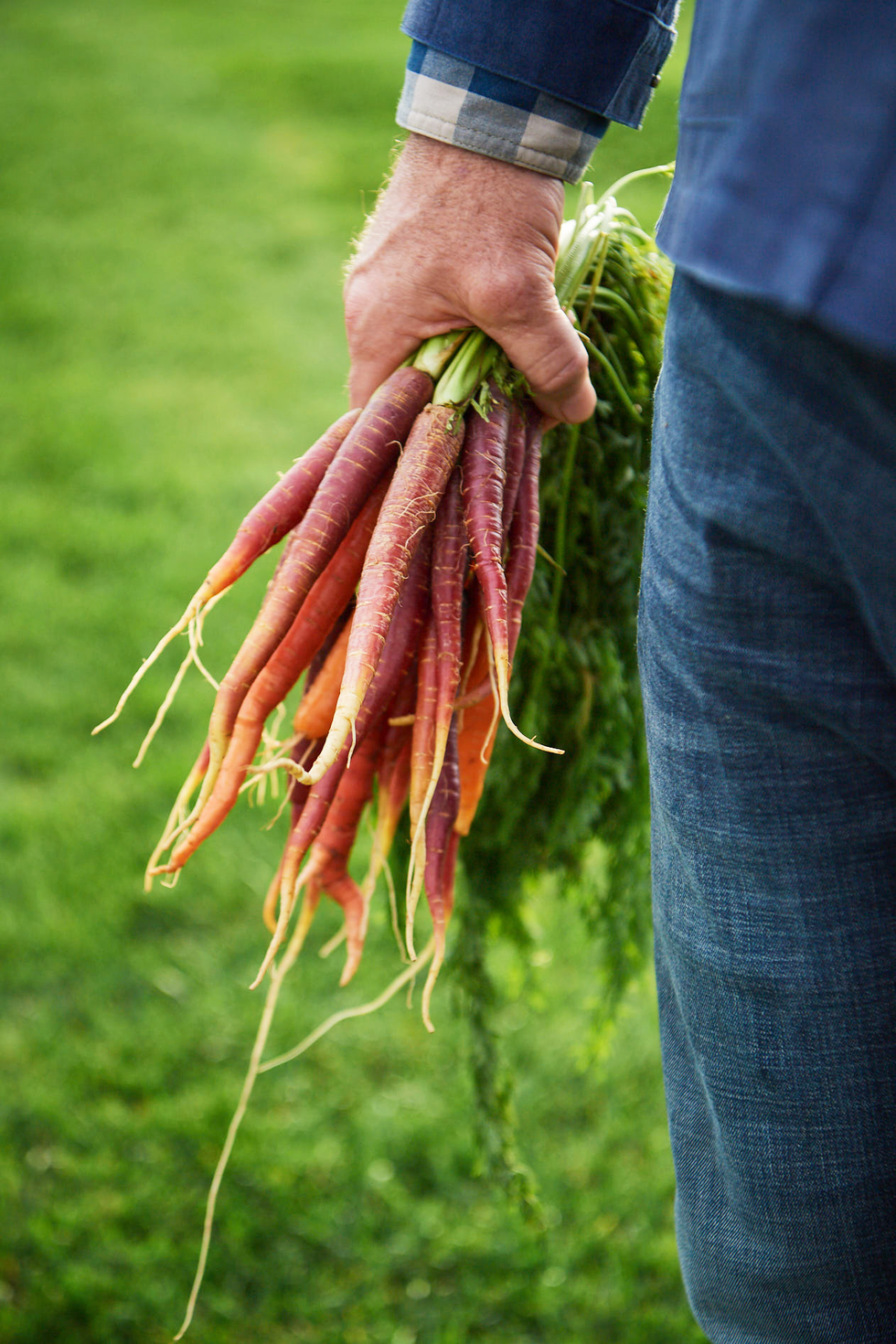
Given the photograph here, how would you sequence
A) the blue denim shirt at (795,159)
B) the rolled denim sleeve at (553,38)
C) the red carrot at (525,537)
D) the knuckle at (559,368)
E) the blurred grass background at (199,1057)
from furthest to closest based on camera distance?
the blurred grass background at (199,1057), the red carrot at (525,537), the knuckle at (559,368), the rolled denim sleeve at (553,38), the blue denim shirt at (795,159)

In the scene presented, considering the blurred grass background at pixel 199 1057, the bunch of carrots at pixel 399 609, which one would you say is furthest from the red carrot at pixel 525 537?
the blurred grass background at pixel 199 1057

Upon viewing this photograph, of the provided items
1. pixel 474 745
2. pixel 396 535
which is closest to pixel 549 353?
pixel 396 535

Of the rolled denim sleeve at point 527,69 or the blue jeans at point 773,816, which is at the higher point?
the rolled denim sleeve at point 527,69

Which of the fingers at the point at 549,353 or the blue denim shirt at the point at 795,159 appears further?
the fingers at the point at 549,353

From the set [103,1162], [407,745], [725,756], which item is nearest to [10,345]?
[103,1162]

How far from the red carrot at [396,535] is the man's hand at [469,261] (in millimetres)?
103

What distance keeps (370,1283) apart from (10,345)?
4629 millimetres

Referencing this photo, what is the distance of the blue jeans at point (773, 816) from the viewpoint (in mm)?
695

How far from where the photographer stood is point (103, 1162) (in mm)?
1814

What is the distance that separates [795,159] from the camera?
24.5 inches

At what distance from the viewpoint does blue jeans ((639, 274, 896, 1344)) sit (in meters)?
0.70

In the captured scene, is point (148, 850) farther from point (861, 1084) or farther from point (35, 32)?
point (35, 32)

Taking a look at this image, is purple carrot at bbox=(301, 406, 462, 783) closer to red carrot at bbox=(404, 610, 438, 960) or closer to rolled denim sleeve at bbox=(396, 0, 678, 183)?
red carrot at bbox=(404, 610, 438, 960)

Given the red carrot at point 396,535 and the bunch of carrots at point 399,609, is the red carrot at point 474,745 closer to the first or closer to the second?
the bunch of carrots at point 399,609
